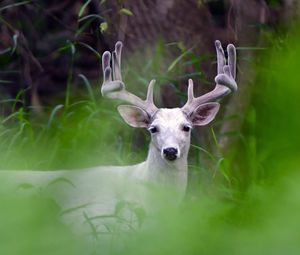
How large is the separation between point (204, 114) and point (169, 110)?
23cm

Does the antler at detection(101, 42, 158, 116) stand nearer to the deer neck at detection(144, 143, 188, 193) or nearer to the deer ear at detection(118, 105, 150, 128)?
the deer ear at detection(118, 105, 150, 128)

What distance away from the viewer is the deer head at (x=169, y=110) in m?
4.93

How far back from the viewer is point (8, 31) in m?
8.35

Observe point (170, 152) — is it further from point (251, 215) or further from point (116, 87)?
point (251, 215)

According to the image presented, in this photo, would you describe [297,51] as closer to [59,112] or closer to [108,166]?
[108,166]

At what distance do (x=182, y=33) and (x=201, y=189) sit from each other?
6.86ft

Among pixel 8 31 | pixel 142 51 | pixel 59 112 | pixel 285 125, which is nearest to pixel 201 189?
pixel 59 112

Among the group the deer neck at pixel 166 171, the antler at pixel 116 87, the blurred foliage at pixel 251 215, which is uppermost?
the blurred foliage at pixel 251 215

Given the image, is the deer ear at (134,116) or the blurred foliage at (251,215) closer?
the blurred foliage at (251,215)

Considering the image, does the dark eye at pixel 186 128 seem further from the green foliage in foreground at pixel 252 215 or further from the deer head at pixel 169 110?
the green foliage in foreground at pixel 252 215

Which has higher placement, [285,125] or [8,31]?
[285,125]

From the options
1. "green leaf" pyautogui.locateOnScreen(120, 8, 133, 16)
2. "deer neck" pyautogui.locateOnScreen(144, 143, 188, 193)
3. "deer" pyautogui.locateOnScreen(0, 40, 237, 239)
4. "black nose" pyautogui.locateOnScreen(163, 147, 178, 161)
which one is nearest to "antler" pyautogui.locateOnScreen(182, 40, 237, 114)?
"deer" pyautogui.locateOnScreen(0, 40, 237, 239)

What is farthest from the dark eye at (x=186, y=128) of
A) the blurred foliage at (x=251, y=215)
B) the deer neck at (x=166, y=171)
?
the blurred foliage at (x=251, y=215)

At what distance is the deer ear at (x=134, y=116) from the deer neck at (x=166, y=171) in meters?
0.21
